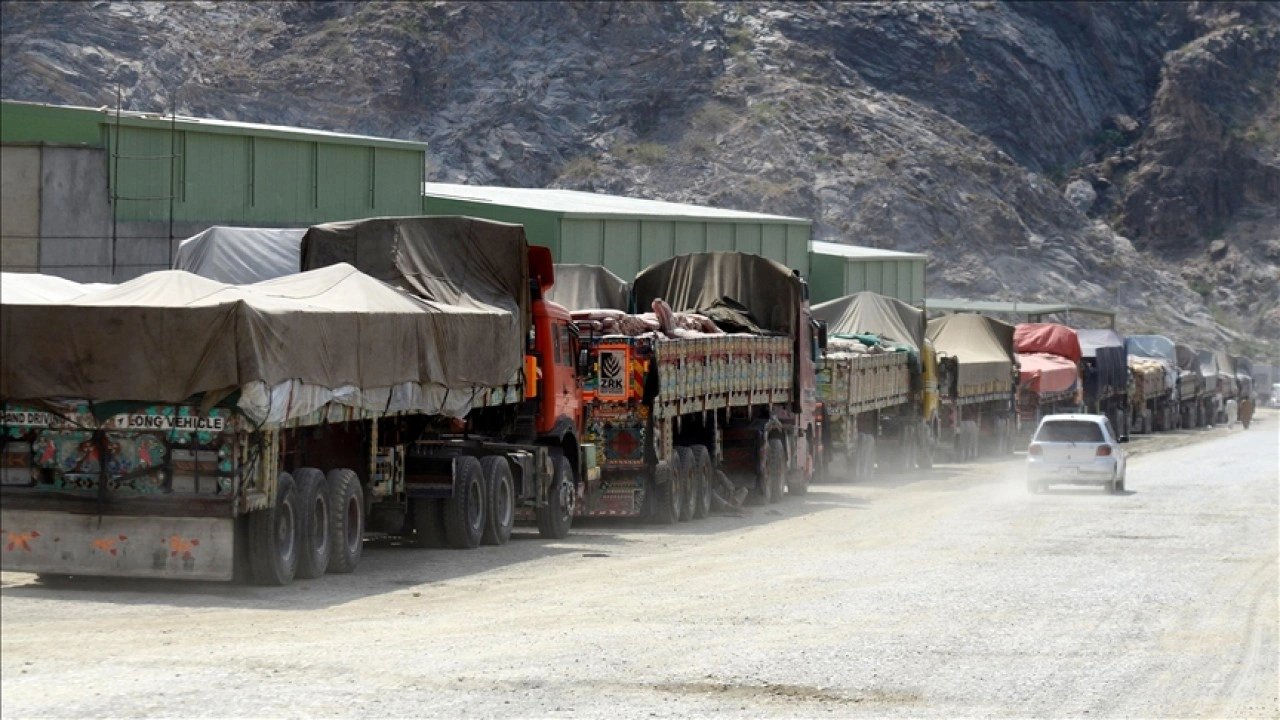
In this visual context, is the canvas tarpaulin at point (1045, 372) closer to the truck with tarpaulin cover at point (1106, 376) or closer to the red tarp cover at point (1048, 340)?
the red tarp cover at point (1048, 340)

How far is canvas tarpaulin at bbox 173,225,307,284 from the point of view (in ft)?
79.8

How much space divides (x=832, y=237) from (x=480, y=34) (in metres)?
25.6

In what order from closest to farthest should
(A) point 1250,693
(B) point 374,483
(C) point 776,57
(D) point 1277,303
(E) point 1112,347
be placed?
(A) point 1250,693 < (B) point 374,483 < (E) point 1112,347 < (C) point 776,57 < (D) point 1277,303

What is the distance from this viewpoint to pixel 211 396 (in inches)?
452

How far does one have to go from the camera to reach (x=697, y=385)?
26953mm

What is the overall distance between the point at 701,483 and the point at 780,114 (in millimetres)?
78002

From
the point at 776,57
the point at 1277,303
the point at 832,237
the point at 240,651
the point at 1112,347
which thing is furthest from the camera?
the point at 1277,303

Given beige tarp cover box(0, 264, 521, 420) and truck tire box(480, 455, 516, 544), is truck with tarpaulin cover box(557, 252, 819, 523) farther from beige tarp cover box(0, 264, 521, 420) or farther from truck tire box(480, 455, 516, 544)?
beige tarp cover box(0, 264, 521, 420)

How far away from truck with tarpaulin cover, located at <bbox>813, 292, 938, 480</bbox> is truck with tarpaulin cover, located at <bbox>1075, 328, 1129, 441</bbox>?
19.1m

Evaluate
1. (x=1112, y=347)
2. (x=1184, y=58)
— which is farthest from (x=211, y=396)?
(x=1184, y=58)

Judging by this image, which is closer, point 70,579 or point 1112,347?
point 70,579

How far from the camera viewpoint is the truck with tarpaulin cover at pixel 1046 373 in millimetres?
58312

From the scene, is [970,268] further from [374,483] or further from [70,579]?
[70,579]

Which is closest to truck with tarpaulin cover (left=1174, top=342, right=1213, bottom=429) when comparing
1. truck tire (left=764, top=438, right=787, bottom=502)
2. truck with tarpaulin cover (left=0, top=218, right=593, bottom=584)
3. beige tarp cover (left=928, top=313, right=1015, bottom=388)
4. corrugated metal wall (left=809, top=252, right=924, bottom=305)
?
corrugated metal wall (left=809, top=252, right=924, bottom=305)
